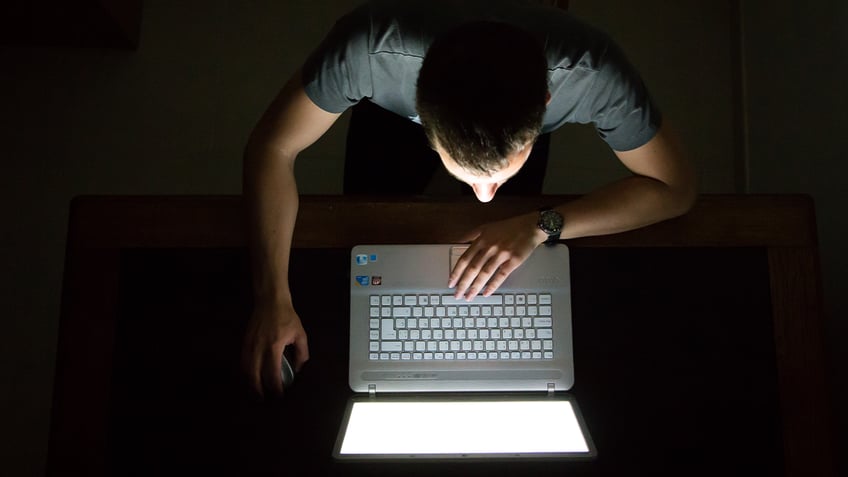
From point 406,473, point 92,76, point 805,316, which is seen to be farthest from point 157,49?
point 805,316

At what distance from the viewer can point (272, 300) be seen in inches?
32.1

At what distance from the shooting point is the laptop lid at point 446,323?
814mm

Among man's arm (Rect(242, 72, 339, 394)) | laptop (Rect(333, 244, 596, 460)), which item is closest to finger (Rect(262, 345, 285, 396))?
man's arm (Rect(242, 72, 339, 394))

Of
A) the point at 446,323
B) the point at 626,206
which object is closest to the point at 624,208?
the point at 626,206

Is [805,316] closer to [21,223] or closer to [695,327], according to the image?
[695,327]

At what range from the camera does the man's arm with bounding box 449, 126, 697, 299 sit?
2.79 feet

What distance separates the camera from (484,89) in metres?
0.65

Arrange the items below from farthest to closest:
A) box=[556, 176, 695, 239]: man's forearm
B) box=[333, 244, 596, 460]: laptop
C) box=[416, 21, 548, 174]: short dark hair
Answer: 1. box=[556, 176, 695, 239]: man's forearm
2. box=[333, 244, 596, 460]: laptop
3. box=[416, 21, 548, 174]: short dark hair

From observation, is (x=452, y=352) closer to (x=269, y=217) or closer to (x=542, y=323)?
(x=542, y=323)

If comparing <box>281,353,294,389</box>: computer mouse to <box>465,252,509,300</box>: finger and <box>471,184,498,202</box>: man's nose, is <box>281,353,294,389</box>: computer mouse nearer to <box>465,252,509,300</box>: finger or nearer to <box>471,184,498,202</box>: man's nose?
<box>465,252,509,300</box>: finger

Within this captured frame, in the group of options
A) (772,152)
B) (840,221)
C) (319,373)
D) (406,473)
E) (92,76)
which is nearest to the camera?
(406,473)

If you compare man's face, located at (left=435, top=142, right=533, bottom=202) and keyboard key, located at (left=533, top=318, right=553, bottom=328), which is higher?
man's face, located at (left=435, top=142, right=533, bottom=202)

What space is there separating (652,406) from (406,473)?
39cm

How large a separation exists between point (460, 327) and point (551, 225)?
0.23m
